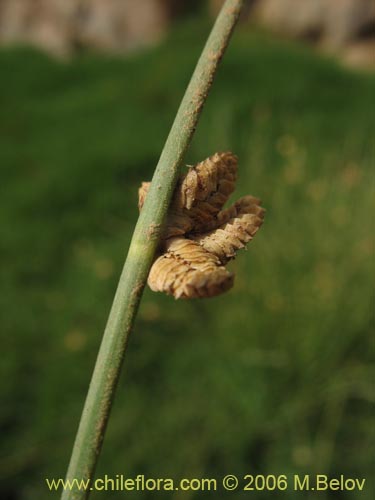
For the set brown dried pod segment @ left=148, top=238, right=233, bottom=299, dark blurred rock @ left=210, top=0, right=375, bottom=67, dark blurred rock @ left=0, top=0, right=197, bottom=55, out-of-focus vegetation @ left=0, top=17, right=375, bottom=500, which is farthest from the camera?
dark blurred rock @ left=0, top=0, right=197, bottom=55

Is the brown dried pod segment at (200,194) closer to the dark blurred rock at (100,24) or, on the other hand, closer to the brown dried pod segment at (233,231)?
the brown dried pod segment at (233,231)

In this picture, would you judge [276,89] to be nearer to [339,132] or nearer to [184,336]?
[339,132]

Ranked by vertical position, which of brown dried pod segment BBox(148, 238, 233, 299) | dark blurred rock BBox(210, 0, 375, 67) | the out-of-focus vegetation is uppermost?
dark blurred rock BBox(210, 0, 375, 67)

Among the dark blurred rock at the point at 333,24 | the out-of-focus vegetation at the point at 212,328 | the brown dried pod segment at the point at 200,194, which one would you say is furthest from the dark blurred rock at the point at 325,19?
the brown dried pod segment at the point at 200,194

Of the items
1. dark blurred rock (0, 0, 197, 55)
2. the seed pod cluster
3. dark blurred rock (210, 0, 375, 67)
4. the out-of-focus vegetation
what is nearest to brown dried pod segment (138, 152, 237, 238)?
the seed pod cluster

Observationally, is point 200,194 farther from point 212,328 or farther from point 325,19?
point 325,19

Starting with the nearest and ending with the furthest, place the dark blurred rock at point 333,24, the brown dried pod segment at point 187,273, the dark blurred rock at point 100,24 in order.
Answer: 1. the brown dried pod segment at point 187,273
2. the dark blurred rock at point 333,24
3. the dark blurred rock at point 100,24

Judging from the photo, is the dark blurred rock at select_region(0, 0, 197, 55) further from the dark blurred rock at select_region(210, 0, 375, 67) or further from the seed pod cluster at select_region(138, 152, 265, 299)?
the seed pod cluster at select_region(138, 152, 265, 299)

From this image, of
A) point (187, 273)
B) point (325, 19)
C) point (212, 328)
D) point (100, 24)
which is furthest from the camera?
point (100, 24)

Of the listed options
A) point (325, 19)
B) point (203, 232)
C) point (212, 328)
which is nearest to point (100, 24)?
point (325, 19)
